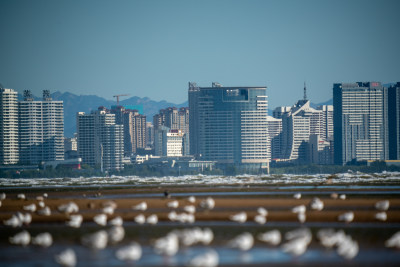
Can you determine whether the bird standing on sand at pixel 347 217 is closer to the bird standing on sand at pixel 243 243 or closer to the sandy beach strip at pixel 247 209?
the sandy beach strip at pixel 247 209

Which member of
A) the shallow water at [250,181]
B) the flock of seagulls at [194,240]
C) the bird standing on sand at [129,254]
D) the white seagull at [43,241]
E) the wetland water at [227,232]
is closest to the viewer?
the flock of seagulls at [194,240]

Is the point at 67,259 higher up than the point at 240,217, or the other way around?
the point at 240,217

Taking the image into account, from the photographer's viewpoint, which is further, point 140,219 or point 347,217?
point 140,219

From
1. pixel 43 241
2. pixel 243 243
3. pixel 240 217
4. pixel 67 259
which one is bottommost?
pixel 67 259

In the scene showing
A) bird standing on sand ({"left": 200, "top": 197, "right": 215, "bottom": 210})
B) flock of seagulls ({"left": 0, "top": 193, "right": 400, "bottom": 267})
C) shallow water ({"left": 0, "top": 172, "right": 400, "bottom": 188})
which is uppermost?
bird standing on sand ({"left": 200, "top": 197, "right": 215, "bottom": 210})

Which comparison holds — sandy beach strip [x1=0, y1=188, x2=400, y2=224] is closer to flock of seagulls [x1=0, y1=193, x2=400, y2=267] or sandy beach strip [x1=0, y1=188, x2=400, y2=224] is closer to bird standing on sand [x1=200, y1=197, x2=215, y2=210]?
bird standing on sand [x1=200, y1=197, x2=215, y2=210]

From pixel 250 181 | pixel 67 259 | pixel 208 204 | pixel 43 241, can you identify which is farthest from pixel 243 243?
pixel 250 181

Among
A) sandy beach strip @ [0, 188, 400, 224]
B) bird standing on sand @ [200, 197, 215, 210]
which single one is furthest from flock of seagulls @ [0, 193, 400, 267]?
bird standing on sand @ [200, 197, 215, 210]

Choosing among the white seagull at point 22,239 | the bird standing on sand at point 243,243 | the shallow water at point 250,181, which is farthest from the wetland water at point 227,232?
the shallow water at point 250,181

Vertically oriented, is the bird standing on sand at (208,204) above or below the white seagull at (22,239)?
above

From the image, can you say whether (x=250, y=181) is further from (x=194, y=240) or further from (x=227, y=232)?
(x=194, y=240)

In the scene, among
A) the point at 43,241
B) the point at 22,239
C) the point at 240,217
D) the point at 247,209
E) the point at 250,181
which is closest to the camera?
the point at 43,241

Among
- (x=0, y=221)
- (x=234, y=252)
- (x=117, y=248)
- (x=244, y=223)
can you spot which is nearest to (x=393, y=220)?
(x=244, y=223)

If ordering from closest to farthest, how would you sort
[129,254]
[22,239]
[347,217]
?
1. [129,254]
2. [22,239]
3. [347,217]
